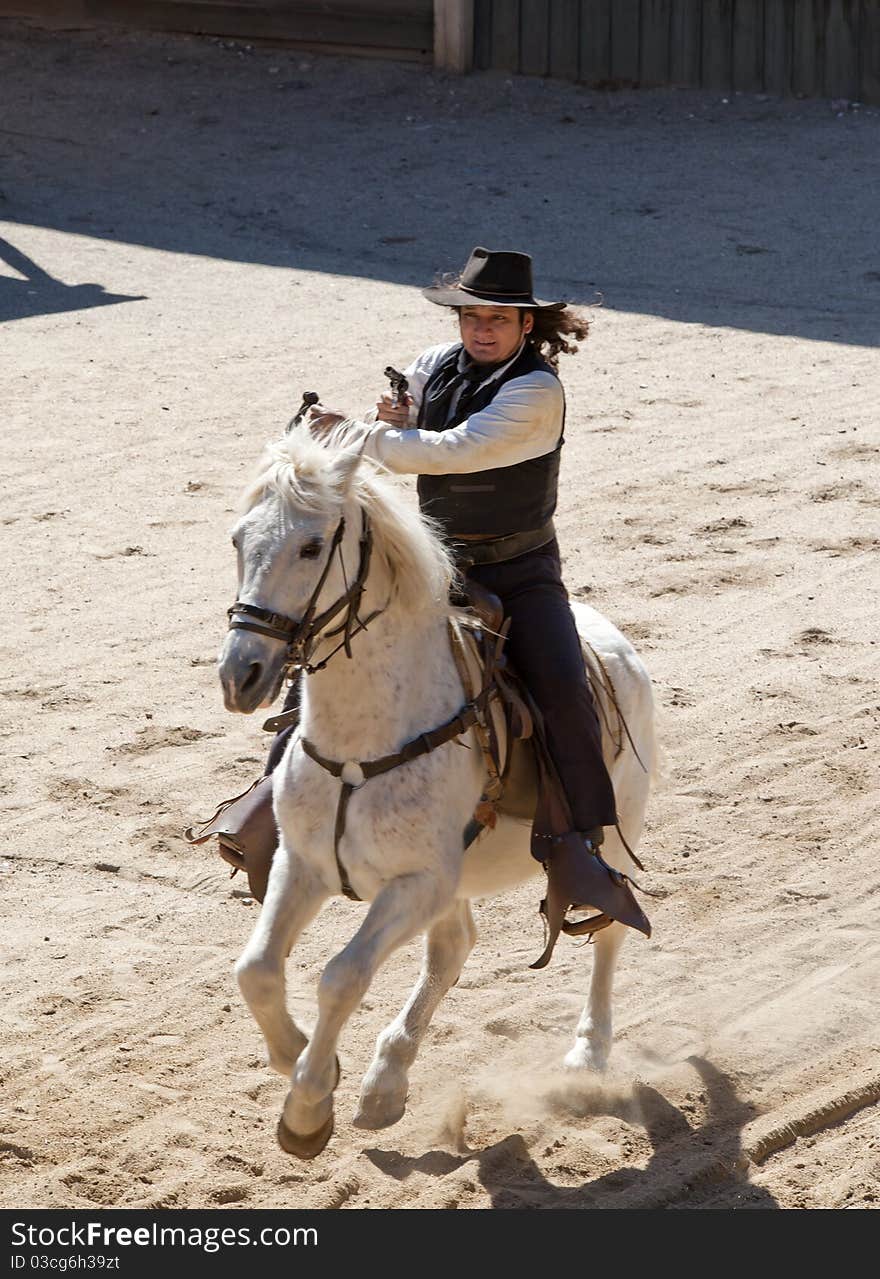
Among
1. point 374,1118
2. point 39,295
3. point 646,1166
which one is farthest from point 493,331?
point 39,295

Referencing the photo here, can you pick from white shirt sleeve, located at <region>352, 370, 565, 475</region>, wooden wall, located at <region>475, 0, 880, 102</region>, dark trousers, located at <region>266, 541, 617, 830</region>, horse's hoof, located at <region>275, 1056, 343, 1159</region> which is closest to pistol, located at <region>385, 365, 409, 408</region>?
white shirt sleeve, located at <region>352, 370, 565, 475</region>

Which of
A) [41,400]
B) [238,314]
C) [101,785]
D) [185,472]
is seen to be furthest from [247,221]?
[101,785]

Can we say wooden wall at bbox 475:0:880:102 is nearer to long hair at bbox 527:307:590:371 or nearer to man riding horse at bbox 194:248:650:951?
long hair at bbox 527:307:590:371

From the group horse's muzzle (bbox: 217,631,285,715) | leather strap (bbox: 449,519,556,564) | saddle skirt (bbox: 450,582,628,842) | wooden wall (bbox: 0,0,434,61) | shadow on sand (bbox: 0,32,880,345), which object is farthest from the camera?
wooden wall (bbox: 0,0,434,61)

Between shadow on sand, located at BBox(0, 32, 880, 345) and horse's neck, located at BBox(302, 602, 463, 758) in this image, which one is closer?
horse's neck, located at BBox(302, 602, 463, 758)

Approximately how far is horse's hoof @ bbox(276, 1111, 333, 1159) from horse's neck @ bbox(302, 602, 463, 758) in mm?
943

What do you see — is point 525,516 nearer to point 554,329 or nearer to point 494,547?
point 494,547

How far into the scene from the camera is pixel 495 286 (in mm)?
4773

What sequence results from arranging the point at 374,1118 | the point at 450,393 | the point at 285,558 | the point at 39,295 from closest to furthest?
the point at 285,558 < the point at 374,1118 < the point at 450,393 < the point at 39,295

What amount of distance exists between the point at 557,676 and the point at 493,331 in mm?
997

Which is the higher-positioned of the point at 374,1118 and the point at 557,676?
the point at 557,676

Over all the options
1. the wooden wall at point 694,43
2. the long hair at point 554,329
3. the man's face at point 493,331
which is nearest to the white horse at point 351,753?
the man's face at point 493,331

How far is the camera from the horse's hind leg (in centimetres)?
450

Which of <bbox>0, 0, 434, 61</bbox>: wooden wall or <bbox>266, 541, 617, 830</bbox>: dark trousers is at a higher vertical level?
<bbox>266, 541, 617, 830</bbox>: dark trousers
